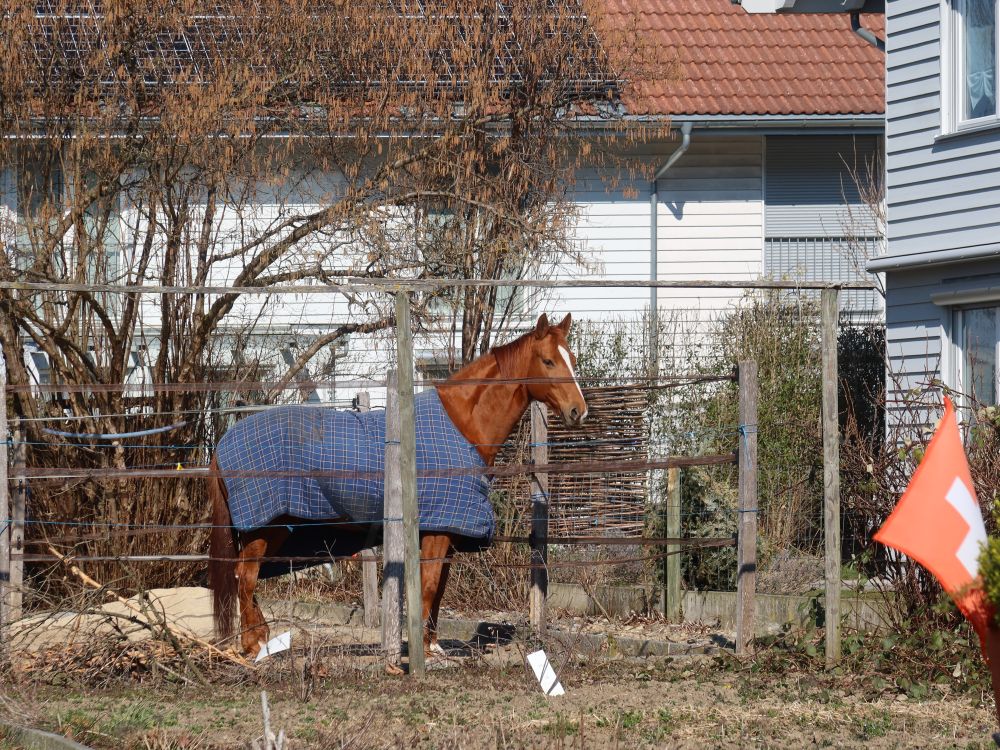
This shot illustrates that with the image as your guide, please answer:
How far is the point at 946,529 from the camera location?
425 cm

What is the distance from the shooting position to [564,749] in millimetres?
5824

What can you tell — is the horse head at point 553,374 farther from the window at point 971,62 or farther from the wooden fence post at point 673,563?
the window at point 971,62

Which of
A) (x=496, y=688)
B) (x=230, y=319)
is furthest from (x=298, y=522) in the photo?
(x=230, y=319)

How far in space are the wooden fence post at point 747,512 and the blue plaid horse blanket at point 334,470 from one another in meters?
1.64

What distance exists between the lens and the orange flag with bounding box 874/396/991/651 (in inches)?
161

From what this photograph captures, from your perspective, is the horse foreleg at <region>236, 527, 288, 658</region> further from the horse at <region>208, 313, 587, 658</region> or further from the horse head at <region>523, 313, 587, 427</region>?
the horse head at <region>523, 313, 587, 427</region>

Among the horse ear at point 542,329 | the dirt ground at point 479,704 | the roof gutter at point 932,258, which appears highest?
the roof gutter at point 932,258

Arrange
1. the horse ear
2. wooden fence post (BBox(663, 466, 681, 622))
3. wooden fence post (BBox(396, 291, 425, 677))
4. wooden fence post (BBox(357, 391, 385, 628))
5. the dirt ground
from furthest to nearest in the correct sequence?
wooden fence post (BBox(663, 466, 681, 622)) → wooden fence post (BBox(357, 391, 385, 628)) → the horse ear → wooden fence post (BBox(396, 291, 425, 677)) → the dirt ground

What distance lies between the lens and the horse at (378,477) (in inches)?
344

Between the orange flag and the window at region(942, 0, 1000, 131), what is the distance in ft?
29.3

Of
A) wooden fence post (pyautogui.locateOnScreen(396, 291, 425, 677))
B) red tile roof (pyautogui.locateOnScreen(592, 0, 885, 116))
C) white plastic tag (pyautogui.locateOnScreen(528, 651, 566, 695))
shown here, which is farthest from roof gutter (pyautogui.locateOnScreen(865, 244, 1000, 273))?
white plastic tag (pyautogui.locateOnScreen(528, 651, 566, 695))

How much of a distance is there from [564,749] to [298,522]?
3.72 metres

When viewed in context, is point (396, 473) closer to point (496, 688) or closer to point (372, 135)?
point (496, 688)

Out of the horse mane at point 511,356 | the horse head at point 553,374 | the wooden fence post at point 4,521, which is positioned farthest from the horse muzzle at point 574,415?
the wooden fence post at point 4,521
